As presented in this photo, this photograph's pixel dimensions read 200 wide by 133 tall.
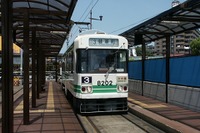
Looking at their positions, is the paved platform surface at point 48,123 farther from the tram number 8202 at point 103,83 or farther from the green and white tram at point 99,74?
the tram number 8202 at point 103,83

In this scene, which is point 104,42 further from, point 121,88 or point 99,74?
point 121,88

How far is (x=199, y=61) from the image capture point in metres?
12.2

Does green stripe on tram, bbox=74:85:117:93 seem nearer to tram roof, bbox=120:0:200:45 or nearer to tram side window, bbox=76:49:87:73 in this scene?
tram side window, bbox=76:49:87:73

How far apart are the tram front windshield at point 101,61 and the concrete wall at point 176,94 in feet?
8.56

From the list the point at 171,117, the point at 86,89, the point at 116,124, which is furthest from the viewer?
the point at 86,89

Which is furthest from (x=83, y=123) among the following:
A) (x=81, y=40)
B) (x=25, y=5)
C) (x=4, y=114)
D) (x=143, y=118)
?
(x=4, y=114)

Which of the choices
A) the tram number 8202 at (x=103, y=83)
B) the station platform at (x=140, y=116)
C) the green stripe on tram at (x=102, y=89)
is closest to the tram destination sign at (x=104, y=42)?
the tram number 8202 at (x=103, y=83)

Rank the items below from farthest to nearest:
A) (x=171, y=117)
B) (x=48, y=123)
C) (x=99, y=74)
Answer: (x=99, y=74) → (x=171, y=117) → (x=48, y=123)

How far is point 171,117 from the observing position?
34.9 ft

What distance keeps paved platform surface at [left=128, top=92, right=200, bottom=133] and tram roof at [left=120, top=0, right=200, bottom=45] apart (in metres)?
3.30

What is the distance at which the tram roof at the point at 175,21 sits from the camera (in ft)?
31.9

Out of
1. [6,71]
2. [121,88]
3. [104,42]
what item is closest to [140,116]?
[121,88]

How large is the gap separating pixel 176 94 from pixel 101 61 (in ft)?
12.2

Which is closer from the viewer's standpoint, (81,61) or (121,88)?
(81,61)
